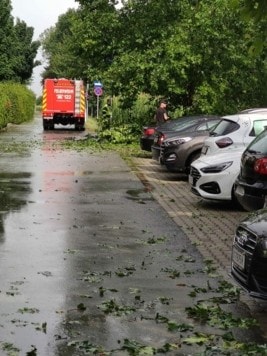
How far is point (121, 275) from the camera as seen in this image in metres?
7.40

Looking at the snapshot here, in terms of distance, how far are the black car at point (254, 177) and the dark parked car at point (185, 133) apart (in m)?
6.90

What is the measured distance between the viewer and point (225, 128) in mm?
13797

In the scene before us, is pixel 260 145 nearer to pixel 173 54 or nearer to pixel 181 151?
pixel 181 151

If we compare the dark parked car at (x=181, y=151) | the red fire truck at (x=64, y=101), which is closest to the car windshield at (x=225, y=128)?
the dark parked car at (x=181, y=151)

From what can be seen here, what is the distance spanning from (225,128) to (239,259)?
315 inches

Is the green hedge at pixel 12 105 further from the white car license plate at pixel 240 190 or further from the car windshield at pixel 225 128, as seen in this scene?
the white car license plate at pixel 240 190

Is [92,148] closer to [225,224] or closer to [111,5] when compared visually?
[111,5]

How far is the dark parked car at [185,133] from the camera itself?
17.0 m

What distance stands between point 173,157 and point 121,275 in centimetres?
967

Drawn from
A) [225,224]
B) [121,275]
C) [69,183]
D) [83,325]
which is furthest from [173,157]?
[83,325]

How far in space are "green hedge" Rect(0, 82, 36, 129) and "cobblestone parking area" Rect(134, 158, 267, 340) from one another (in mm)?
22786

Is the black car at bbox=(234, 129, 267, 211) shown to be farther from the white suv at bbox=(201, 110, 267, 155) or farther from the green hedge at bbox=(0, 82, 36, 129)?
the green hedge at bbox=(0, 82, 36, 129)

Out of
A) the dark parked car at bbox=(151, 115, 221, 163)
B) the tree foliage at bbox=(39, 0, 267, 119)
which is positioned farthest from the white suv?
the tree foliage at bbox=(39, 0, 267, 119)

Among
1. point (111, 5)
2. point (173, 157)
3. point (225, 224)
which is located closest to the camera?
point (225, 224)
